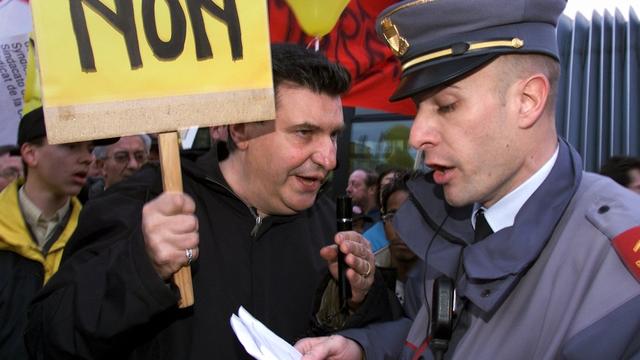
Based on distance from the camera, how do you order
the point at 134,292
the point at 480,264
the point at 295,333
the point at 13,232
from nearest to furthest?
the point at 480,264
the point at 134,292
the point at 295,333
the point at 13,232

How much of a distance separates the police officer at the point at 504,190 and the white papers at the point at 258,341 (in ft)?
0.51

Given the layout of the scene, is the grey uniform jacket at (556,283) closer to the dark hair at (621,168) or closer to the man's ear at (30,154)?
the man's ear at (30,154)

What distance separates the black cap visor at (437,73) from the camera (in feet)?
4.63

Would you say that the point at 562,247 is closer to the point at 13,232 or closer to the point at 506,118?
the point at 506,118

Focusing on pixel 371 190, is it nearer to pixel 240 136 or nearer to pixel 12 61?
pixel 12 61

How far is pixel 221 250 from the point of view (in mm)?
1937

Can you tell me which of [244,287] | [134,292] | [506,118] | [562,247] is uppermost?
[506,118]

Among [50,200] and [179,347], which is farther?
[50,200]

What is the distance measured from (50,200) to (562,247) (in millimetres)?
2659

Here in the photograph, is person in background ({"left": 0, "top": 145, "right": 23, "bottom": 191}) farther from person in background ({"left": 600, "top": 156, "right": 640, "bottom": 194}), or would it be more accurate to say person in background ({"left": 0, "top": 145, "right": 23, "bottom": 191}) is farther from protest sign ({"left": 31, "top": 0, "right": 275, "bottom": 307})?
person in background ({"left": 600, "top": 156, "right": 640, "bottom": 194})

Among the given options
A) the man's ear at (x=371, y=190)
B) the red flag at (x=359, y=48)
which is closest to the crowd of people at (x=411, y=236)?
the red flag at (x=359, y=48)

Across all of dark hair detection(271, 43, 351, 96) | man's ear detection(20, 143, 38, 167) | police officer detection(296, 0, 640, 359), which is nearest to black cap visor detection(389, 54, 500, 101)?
police officer detection(296, 0, 640, 359)

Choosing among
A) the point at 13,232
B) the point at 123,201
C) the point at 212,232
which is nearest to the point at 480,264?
the point at 212,232

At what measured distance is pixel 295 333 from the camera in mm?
1989
